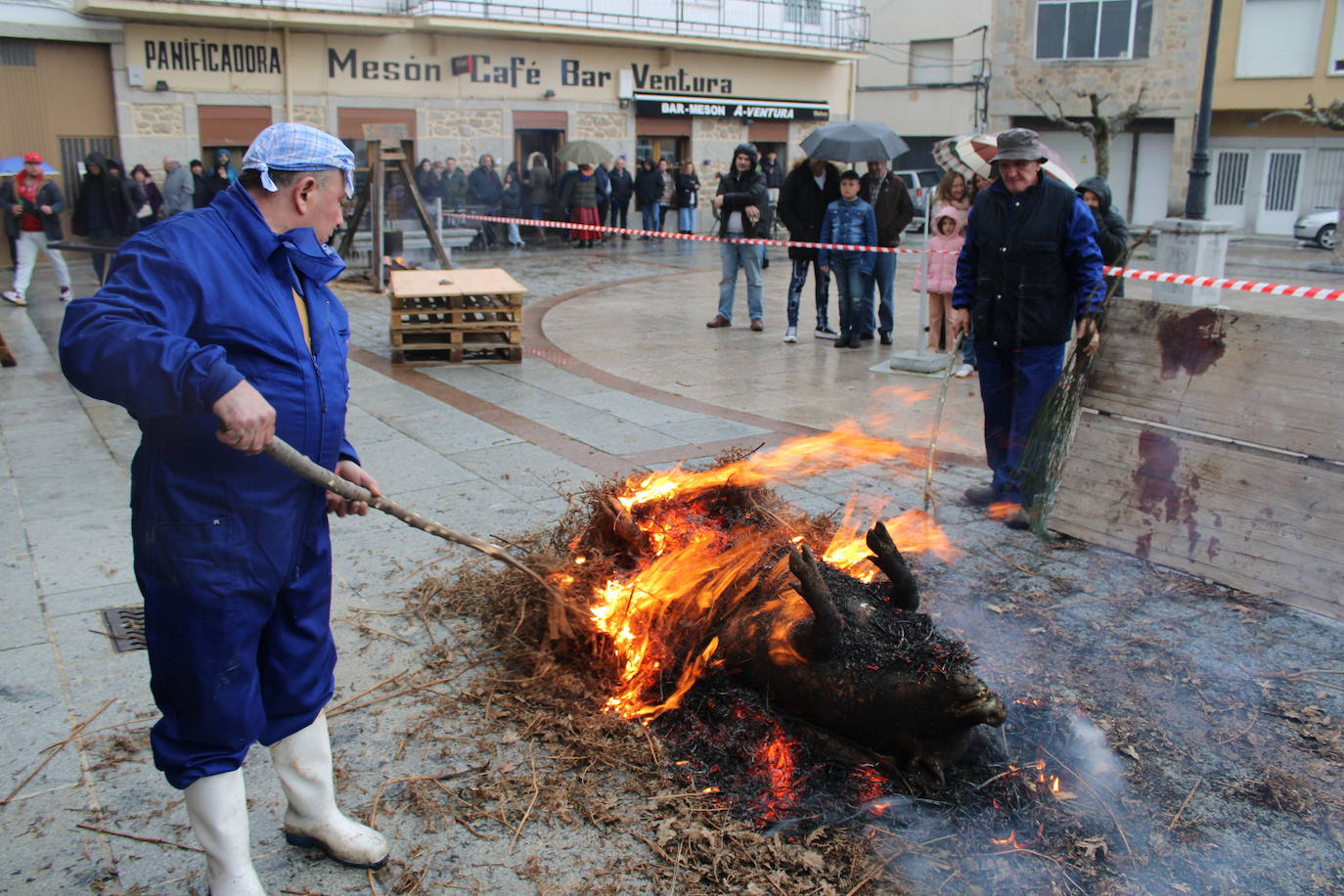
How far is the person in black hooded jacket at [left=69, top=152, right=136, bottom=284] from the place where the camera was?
1512 cm

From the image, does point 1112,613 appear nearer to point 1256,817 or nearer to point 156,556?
point 1256,817

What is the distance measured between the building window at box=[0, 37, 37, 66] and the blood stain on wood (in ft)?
67.7

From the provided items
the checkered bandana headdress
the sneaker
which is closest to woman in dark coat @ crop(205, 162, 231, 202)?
the sneaker

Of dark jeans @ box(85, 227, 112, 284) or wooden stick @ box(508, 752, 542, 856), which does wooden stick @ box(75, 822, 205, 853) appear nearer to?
wooden stick @ box(508, 752, 542, 856)

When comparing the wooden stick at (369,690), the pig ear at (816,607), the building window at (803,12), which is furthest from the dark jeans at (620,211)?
the pig ear at (816,607)

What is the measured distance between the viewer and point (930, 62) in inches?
1495

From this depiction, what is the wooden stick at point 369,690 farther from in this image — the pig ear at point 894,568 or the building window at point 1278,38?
the building window at point 1278,38

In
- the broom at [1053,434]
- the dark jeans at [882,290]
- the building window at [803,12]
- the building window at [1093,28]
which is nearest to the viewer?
the broom at [1053,434]

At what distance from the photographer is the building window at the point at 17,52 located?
18.8m

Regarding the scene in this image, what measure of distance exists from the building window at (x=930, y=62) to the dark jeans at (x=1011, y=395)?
113ft

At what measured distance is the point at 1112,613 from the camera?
15.5 ft

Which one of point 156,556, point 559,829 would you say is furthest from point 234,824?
point 559,829

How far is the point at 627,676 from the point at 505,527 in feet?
6.34

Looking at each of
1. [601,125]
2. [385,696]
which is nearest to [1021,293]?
[385,696]
